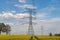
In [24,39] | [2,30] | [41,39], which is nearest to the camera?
[24,39]

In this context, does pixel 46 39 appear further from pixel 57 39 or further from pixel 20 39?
pixel 20 39

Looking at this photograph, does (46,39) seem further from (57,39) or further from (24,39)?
(24,39)

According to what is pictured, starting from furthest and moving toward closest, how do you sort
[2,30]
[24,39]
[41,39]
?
[2,30]
[41,39]
[24,39]

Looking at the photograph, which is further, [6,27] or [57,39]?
[6,27]

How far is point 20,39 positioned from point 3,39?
3405mm

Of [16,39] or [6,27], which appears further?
[6,27]

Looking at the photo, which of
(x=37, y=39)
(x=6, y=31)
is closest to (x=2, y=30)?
(x=6, y=31)

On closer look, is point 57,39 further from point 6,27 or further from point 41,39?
point 6,27

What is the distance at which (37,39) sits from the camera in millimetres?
33000

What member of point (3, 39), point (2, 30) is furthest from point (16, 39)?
point (2, 30)

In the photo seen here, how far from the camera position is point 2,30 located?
318 feet

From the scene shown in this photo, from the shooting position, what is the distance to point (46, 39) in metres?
32.5

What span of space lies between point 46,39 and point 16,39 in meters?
6.45

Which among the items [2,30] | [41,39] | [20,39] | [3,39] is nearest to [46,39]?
[41,39]
